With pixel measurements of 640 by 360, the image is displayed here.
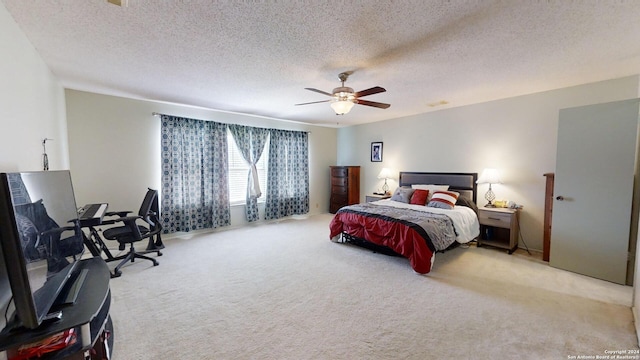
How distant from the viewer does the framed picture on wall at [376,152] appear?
605 cm

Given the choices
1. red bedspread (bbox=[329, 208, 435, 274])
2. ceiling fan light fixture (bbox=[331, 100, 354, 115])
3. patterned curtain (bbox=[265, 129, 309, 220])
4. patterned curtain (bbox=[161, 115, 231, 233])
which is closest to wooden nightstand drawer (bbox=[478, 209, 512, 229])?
red bedspread (bbox=[329, 208, 435, 274])

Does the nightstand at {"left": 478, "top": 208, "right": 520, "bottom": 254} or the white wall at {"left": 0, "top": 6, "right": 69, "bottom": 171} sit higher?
the white wall at {"left": 0, "top": 6, "right": 69, "bottom": 171}

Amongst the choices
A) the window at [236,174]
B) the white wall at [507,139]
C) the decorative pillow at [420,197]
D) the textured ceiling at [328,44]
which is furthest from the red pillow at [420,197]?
the window at [236,174]

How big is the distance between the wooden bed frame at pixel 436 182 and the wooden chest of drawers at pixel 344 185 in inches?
48.7

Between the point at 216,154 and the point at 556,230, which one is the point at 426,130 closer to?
the point at 556,230

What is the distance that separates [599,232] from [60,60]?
247 inches

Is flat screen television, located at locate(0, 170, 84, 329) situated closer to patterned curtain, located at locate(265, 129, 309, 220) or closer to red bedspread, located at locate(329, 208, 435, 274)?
red bedspread, located at locate(329, 208, 435, 274)

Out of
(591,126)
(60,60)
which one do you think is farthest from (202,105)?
(591,126)

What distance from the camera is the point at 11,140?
1.67 meters

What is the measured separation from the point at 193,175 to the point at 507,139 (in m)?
5.57

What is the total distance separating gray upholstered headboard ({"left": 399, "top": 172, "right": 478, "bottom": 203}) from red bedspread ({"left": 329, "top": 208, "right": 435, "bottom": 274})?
204 centimetres

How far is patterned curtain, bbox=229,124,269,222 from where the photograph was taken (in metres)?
5.26

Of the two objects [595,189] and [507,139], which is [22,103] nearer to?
[595,189]

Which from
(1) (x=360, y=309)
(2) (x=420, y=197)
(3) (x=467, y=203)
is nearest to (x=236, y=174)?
(2) (x=420, y=197)
